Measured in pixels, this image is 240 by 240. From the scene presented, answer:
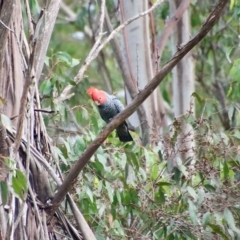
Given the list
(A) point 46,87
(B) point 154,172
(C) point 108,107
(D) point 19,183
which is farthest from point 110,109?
(D) point 19,183

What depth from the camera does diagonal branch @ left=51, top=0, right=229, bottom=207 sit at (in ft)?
8.63

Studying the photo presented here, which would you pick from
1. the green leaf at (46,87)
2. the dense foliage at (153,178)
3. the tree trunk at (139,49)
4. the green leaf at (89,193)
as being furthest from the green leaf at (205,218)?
the tree trunk at (139,49)

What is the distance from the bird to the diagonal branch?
103cm

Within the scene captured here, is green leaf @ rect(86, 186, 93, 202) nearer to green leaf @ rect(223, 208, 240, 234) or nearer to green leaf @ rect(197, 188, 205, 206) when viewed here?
green leaf @ rect(197, 188, 205, 206)

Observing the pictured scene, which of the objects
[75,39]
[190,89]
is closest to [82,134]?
[190,89]

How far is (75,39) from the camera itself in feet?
31.3

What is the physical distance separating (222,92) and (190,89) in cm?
173

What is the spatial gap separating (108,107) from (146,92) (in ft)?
4.96

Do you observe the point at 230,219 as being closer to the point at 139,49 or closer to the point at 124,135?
the point at 124,135

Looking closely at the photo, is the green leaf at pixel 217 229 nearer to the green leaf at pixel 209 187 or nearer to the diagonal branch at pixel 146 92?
the green leaf at pixel 209 187

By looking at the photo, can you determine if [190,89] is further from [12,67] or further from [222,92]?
[12,67]

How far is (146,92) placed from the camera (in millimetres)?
2682

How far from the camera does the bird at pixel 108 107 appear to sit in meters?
4.02

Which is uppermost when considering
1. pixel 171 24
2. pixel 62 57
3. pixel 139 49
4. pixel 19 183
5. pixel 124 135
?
Answer: pixel 171 24
